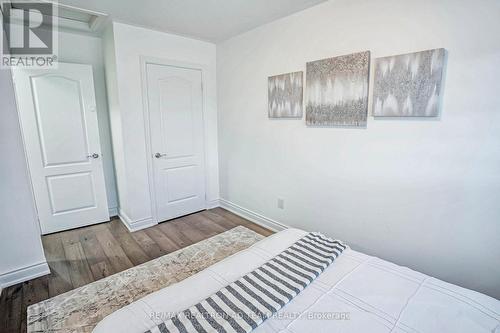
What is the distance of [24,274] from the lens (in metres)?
2.08

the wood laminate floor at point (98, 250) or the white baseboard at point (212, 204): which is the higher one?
the white baseboard at point (212, 204)

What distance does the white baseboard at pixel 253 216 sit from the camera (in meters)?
2.97

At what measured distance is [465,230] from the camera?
1.66 m

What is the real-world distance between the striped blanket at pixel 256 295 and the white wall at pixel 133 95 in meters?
2.25

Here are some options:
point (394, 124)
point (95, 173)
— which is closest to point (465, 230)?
point (394, 124)

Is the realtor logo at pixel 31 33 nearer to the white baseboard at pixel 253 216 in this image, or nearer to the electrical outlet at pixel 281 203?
the white baseboard at pixel 253 216

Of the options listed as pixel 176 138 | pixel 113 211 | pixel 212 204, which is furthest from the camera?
pixel 212 204

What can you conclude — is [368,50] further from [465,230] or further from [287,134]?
[465,230]

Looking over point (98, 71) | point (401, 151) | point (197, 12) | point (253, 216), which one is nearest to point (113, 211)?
point (98, 71)

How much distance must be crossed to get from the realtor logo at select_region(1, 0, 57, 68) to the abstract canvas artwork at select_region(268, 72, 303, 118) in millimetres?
2227

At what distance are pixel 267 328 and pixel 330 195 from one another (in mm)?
1649

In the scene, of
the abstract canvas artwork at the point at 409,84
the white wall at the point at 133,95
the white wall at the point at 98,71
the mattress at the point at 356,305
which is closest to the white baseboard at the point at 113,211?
the white wall at the point at 98,71

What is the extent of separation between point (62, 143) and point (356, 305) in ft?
11.2

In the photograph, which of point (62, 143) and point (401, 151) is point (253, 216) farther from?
point (62, 143)
